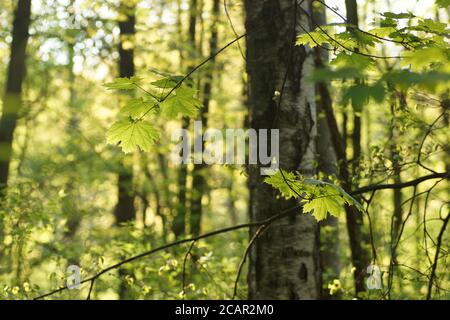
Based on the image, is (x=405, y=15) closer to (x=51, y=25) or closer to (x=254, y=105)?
(x=254, y=105)

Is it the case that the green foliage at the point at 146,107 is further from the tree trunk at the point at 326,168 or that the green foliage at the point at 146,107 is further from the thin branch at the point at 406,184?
the tree trunk at the point at 326,168

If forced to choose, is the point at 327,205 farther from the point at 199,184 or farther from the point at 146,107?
the point at 199,184

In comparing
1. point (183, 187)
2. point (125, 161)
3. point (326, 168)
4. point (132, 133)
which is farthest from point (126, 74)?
point (132, 133)

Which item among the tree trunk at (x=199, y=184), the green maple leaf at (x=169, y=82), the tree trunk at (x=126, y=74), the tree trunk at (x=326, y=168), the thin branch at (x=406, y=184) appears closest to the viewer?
the green maple leaf at (x=169, y=82)

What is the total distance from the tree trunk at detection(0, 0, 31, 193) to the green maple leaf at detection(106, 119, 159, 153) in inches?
155

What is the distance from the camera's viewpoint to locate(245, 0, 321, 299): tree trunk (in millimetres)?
3070

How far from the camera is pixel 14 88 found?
5.97 meters

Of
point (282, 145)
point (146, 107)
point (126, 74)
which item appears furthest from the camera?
point (126, 74)

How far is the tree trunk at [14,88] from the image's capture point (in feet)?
18.5

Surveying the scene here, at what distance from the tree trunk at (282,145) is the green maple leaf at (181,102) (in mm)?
1057

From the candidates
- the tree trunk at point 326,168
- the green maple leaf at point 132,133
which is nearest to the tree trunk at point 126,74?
the tree trunk at point 326,168

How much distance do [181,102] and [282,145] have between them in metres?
1.17

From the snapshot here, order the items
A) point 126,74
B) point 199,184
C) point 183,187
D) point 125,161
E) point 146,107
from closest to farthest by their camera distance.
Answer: point 146,107 < point 126,74 < point 183,187 < point 125,161 < point 199,184
